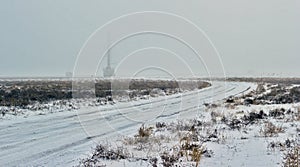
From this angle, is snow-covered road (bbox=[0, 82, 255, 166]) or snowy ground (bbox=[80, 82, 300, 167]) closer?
snowy ground (bbox=[80, 82, 300, 167])

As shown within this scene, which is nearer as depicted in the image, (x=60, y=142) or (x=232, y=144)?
(x=232, y=144)

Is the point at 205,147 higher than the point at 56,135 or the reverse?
higher

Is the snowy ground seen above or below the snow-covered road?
above

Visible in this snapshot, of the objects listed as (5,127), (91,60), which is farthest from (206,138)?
(5,127)

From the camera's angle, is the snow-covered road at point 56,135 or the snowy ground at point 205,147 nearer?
the snowy ground at point 205,147

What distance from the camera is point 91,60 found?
11.2m

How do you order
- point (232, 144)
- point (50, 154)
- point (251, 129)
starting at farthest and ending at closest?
point (251, 129) → point (232, 144) → point (50, 154)

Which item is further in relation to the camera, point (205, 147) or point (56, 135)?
point (56, 135)

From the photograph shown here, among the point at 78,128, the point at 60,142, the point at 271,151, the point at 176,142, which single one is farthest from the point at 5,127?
the point at 271,151

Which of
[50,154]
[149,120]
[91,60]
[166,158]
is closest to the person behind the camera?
[166,158]

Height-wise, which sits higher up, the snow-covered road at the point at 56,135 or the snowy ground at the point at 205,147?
the snowy ground at the point at 205,147

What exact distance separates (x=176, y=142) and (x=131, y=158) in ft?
7.12

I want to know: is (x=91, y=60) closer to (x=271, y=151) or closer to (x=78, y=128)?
(x=78, y=128)

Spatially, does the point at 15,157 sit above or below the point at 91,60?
below
